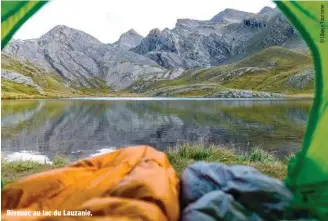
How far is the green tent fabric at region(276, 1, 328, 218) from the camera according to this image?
16.6ft

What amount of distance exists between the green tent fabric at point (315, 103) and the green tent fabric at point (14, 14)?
3.27 meters

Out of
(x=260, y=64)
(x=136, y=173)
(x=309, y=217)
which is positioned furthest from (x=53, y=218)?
(x=260, y=64)

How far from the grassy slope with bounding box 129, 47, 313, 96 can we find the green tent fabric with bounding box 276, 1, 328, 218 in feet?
357

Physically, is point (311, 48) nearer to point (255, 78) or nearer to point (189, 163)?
point (189, 163)

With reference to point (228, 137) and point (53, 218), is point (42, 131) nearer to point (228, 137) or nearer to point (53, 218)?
point (228, 137)

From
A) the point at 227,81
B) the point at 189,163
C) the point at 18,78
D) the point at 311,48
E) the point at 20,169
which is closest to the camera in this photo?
the point at 311,48

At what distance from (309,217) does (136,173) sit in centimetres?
207

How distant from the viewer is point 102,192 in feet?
13.9

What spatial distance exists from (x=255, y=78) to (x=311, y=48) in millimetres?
140252

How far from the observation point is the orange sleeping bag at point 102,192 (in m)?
3.79

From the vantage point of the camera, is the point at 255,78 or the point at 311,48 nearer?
the point at 311,48

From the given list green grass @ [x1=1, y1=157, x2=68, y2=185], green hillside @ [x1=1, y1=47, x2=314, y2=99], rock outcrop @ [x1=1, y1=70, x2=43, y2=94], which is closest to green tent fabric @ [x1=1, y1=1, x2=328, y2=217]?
green grass @ [x1=1, y1=157, x2=68, y2=185]

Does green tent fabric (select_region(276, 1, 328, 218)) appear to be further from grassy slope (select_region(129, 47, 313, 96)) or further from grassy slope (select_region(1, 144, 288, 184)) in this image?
grassy slope (select_region(129, 47, 313, 96))

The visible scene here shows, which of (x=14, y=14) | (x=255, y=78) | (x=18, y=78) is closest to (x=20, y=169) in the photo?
(x=14, y=14)
